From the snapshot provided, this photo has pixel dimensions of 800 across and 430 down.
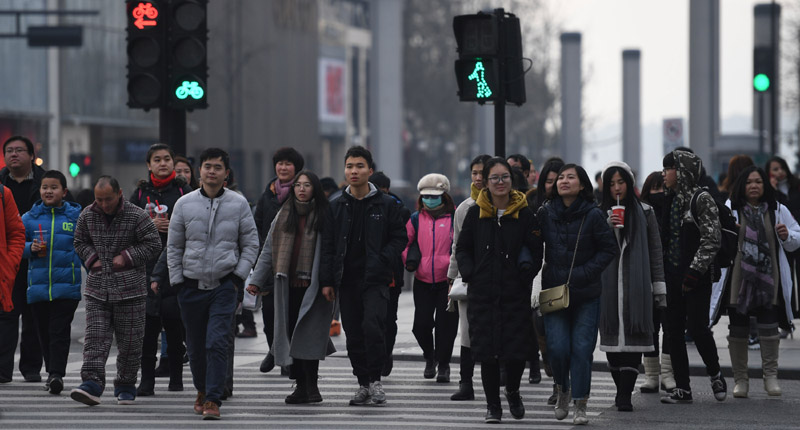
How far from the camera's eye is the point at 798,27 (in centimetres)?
6975

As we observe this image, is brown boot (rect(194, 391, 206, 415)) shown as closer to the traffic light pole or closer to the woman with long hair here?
the traffic light pole

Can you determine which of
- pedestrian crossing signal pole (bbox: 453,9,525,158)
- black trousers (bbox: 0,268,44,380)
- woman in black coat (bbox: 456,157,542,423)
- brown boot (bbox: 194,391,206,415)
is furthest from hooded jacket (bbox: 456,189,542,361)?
black trousers (bbox: 0,268,44,380)

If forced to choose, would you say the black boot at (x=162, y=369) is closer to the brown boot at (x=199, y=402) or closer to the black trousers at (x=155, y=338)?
the black trousers at (x=155, y=338)

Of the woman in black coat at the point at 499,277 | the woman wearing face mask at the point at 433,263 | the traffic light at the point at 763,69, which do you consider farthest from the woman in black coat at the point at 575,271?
the traffic light at the point at 763,69

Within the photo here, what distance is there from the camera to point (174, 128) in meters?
14.2

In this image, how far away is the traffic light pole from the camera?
1412 centimetres

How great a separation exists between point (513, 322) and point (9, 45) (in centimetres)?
4632

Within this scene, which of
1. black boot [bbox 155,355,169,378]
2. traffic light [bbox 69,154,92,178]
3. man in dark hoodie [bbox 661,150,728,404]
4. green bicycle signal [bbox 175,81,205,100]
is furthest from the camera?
traffic light [bbox 69,154,92,178]

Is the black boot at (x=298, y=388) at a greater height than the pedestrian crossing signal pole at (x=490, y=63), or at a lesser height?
lesser

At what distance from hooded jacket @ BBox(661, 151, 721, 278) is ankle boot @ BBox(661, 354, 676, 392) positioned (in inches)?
37.1

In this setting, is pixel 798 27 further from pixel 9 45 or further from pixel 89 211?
pixel 89 211

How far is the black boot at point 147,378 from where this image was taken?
1169 centimetres

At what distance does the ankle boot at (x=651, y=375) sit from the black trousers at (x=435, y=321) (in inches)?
65.0

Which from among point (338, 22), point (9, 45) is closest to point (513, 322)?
point (9, 45)
